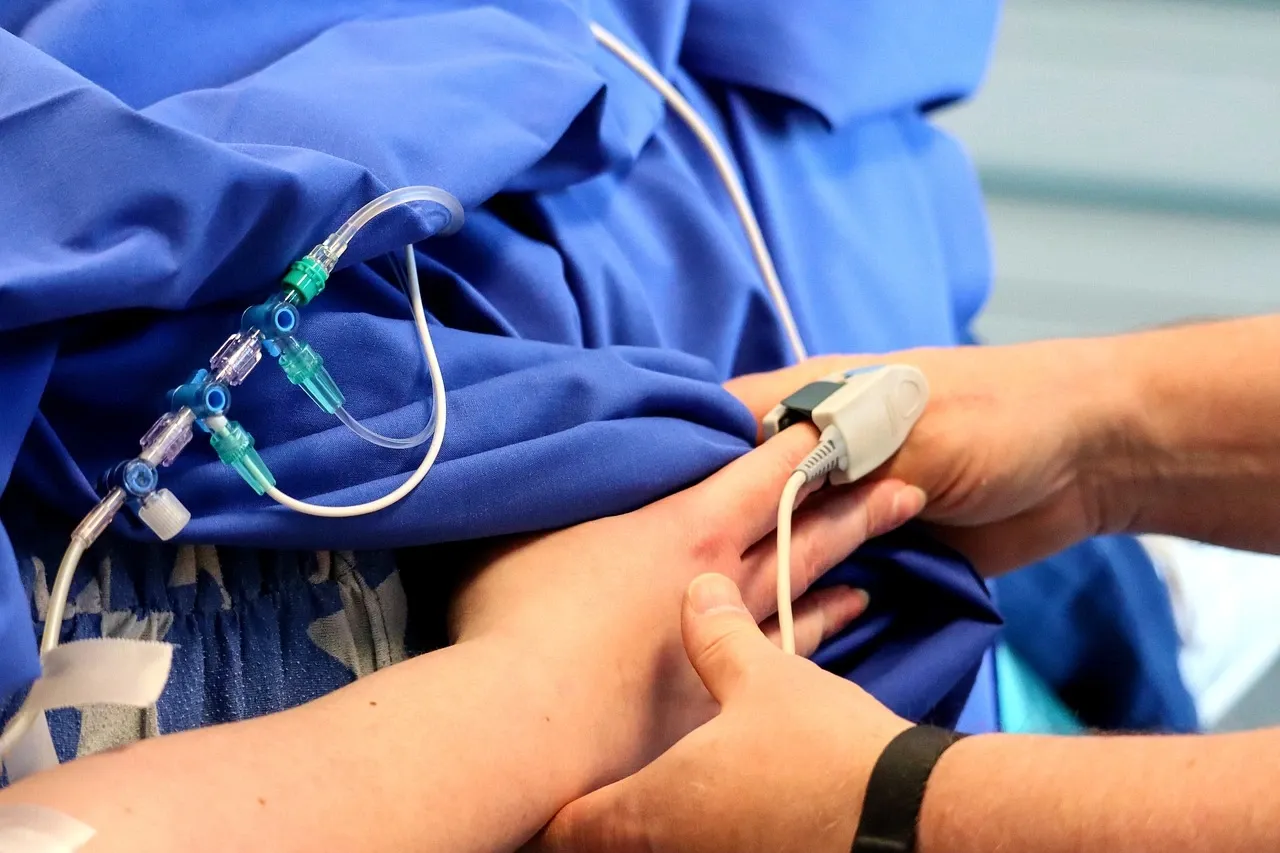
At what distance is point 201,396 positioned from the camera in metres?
0.48

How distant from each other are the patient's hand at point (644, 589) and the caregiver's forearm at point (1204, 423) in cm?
24

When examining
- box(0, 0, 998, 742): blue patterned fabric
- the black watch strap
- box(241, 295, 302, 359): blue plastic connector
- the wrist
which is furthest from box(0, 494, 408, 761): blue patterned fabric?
the wrist

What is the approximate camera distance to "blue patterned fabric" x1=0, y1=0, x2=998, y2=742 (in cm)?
46

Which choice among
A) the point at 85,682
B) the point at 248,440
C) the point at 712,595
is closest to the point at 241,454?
the point at 248,440

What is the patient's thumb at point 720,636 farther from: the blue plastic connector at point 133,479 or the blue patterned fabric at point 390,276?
the blue plastic connector at point 133,479

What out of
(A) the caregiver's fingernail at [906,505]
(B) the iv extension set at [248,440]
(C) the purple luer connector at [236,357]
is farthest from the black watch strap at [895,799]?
(C) the purple luer connector at [236,357]

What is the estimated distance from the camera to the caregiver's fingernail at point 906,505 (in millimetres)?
669

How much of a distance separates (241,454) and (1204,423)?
0.61 m

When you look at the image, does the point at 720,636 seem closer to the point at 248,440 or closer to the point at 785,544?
the point at 785,544

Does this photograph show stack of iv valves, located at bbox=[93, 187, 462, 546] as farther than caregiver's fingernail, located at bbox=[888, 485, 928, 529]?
No

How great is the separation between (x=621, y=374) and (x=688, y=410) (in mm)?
59

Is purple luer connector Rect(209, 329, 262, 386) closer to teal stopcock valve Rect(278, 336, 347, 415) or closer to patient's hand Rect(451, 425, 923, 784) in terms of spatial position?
teal stopcock valve Rect(278, 336, 347, 415)

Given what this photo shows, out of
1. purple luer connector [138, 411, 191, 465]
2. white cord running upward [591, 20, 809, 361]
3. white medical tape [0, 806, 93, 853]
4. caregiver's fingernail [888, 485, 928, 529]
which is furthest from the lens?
white cord running upward [591, 20, 809, 361]

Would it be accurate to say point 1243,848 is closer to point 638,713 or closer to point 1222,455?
point 638,713
